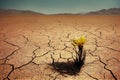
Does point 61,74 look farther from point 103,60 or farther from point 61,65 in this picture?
point 103,60

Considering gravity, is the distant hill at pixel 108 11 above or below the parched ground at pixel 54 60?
above

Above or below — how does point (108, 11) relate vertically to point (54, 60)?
above

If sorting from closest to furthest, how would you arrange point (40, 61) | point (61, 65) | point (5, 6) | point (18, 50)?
1. point (61, 65)
2. point (40, 61)
3. point (18, 50)
4. point (5, 6)

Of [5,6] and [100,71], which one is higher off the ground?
[5,6]

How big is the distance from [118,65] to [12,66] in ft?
4.90

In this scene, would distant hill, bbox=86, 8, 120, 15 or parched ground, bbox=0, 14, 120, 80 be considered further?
distant hill, bbox=86, 8, 120, 15

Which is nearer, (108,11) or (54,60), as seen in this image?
(54,60)

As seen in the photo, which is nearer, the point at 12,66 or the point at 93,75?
the point at 93,75

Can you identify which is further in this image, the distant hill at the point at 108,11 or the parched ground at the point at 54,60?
the distant hill at the point at 108,11

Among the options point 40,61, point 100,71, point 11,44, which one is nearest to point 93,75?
point 100,71

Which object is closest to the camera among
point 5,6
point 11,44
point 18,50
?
point 18,50

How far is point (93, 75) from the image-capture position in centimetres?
186

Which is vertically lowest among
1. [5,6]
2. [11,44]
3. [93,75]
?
[93,75]

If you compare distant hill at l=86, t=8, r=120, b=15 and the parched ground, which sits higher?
distant hill at l=86, t=8, r=120, b=15
